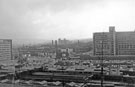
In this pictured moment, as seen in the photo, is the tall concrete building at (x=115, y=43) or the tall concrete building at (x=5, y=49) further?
the tall concrete building at (x=115, y=43)

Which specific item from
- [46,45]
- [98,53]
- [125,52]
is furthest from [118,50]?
[46,45]

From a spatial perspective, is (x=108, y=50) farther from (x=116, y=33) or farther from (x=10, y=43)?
(x=10, y=43)

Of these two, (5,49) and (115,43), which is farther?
(115,43)

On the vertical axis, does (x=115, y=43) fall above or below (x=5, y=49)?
above

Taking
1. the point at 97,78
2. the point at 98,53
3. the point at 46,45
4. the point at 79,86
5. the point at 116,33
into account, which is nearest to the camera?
the point at 79,86

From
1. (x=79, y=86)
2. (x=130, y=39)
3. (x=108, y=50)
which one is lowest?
(x=79, y=86)
